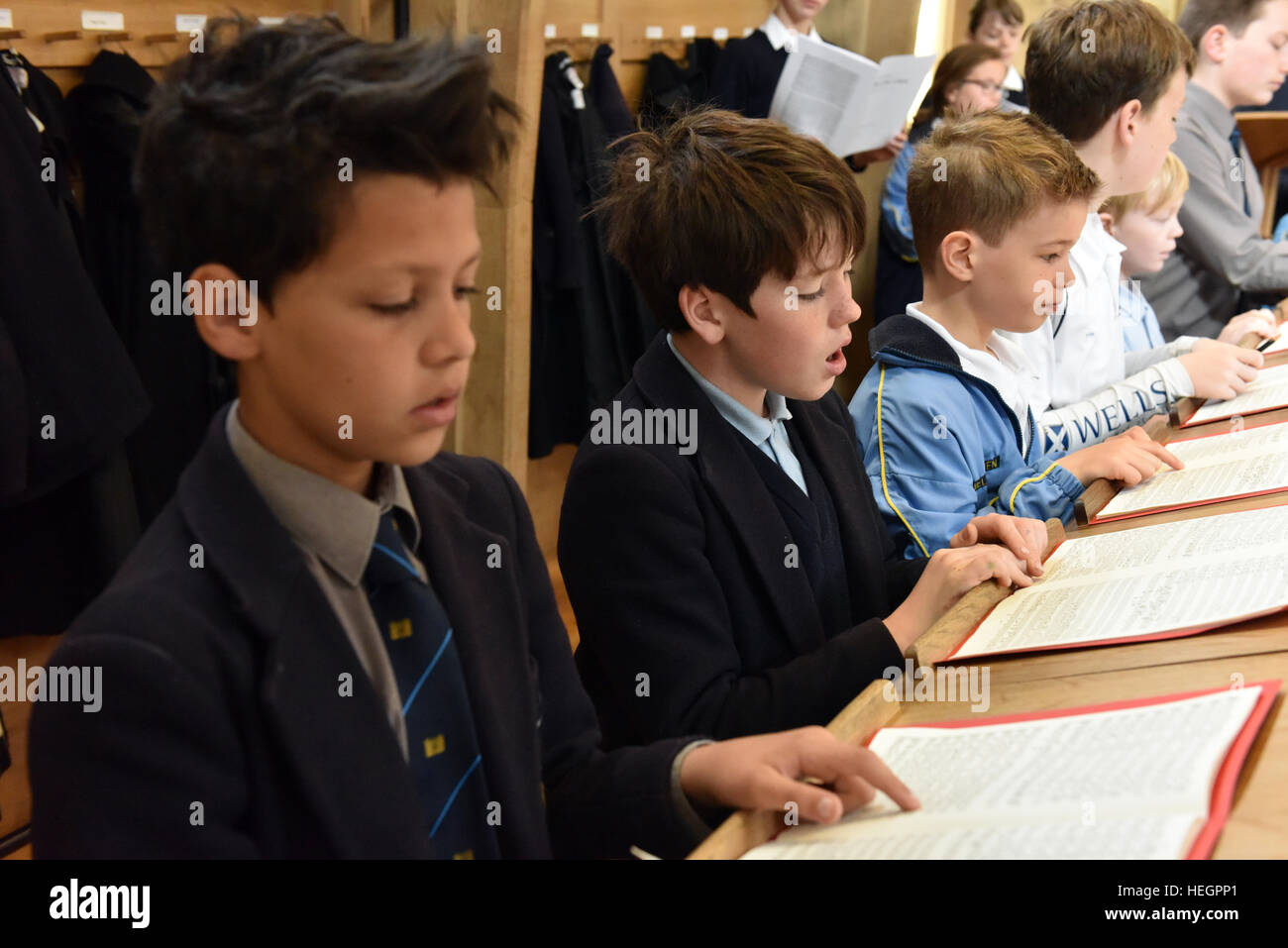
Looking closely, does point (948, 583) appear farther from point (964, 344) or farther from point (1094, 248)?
point (1094, 248)

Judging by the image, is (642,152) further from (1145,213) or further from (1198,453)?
(1145,213)

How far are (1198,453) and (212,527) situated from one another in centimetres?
156

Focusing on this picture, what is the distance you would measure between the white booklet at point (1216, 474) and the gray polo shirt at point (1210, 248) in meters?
1.45

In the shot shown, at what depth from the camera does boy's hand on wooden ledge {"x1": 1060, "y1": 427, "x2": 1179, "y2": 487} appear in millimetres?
1746

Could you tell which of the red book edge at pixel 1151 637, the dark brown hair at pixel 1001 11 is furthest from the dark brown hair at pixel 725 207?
the dark brown hair at pixel 1001 11

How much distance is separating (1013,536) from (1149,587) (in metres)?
0.18

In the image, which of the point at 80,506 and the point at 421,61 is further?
the point at 80,506

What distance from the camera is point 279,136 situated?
0.78 metres

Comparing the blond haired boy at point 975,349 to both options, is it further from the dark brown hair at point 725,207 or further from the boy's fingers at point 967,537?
the dark brown hair at point 725,207

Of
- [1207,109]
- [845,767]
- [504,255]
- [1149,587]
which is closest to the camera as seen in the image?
[845,767]

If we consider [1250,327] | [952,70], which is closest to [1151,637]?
[1250,327]

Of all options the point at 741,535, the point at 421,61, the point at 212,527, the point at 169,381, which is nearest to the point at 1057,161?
the point at 741,535

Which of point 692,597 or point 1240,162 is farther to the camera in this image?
point 1240,162
